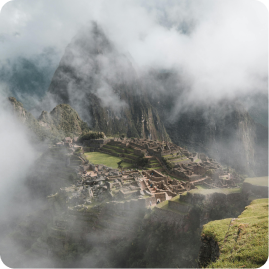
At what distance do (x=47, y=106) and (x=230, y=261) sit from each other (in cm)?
11401

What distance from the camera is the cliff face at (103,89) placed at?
395ft

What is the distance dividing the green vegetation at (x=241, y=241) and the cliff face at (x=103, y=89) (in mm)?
103566

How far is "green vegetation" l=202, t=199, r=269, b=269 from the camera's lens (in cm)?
514

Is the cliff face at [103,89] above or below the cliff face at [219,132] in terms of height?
above

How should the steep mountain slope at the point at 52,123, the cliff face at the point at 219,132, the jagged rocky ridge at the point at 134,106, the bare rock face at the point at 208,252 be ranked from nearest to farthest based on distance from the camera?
the bare rock face at the point at 208,252 < the steep mountain slope at the point at 52,123 < the cliff face at the point at 219,132 < the jagged rocky ridge at the point at 134,106

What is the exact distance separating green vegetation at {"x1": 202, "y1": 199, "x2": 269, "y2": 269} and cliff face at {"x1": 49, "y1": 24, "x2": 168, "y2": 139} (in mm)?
103566

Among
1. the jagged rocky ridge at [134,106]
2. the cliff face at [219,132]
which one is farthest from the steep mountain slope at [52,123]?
the cliff face at [219,132]

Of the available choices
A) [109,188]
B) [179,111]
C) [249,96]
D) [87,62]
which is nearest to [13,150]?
[109,188]

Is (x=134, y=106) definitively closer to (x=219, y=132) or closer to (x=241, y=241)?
(x=219, y=132)

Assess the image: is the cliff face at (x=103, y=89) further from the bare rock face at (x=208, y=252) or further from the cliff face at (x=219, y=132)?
the bare rock face at (x=208, y=252)

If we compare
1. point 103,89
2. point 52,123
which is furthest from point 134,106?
point 52,123

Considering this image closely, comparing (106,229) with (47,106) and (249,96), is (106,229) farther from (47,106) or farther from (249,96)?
(249,96)

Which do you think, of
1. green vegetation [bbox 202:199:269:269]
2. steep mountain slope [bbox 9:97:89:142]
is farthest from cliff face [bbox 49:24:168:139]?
green vegetation [bbox 202:199:269:269]

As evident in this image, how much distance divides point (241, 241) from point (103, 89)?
13292 cm
